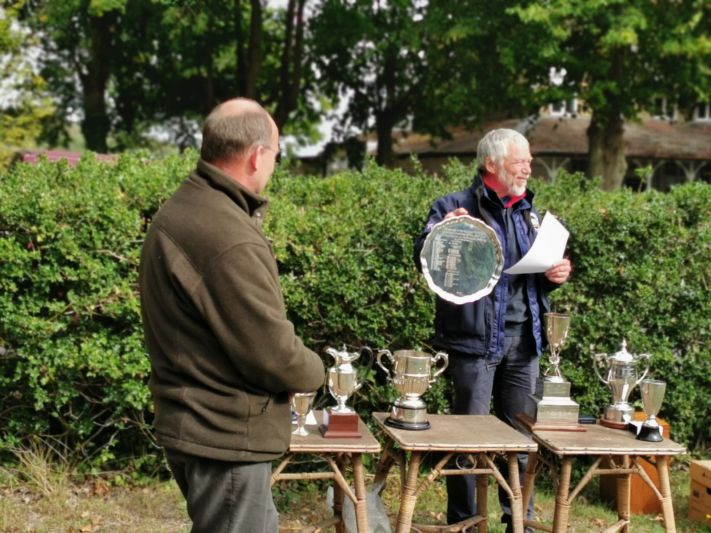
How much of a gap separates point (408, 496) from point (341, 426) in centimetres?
40

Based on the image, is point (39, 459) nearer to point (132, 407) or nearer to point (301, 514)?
point (132, 407)

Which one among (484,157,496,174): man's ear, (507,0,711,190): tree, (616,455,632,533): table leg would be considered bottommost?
(616,455,632,533): table leg

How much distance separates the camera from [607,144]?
1952 cm

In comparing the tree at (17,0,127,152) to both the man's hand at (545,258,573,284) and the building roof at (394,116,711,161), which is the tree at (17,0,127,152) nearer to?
the building roof at (394,116,711,161)

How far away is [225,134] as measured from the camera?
2.58 m

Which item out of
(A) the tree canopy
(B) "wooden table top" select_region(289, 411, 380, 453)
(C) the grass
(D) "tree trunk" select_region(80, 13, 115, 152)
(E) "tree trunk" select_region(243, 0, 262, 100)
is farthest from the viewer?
(D) "tree trunk" select_region(80, 13, 115, 152)

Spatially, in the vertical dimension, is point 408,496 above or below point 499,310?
below

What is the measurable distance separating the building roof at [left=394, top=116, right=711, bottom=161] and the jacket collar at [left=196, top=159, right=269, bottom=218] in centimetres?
2261

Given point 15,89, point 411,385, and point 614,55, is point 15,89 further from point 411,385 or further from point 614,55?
point 411,385

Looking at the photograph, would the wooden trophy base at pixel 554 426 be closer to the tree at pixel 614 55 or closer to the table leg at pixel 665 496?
the table leg at pixel 665 496

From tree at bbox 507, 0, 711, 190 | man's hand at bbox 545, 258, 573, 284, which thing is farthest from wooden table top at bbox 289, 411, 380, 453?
tree at bbox 507, 0, 711, 190

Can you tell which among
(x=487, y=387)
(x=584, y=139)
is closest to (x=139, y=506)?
(x=487, y=387)

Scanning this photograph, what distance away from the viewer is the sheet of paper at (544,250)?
396 centimetres

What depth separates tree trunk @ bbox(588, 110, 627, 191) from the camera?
19219 millimetres
